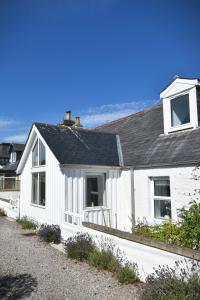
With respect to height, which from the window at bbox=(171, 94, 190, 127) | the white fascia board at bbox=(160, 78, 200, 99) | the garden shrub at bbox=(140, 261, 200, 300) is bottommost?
the garden shrub at bbox=(140, 261, 200, 300)

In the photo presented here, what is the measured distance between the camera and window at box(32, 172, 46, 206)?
13.1 m

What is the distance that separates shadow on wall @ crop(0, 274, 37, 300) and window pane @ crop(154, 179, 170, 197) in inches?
221

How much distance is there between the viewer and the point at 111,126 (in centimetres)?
1748

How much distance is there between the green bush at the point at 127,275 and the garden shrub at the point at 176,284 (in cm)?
81

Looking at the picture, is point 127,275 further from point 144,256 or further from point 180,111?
point 180,111

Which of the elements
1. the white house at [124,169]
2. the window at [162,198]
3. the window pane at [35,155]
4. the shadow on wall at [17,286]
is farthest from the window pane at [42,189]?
the shadow on wall at [17,286]

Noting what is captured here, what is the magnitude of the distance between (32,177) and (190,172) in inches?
354

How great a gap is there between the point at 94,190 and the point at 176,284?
6935 mm

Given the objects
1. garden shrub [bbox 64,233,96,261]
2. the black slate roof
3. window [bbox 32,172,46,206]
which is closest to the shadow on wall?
garden shrub [bbox 64,233,96,261]

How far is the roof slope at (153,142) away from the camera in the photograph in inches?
371

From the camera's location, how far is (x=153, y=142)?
1167cm

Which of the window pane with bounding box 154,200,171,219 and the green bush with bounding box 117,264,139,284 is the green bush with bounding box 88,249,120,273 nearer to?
the green bush with bounding box 117,264,139,284

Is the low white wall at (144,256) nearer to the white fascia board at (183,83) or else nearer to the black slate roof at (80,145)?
the black slate roof at (80,145)

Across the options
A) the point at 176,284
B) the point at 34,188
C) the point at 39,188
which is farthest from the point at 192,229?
the point at 34,188
